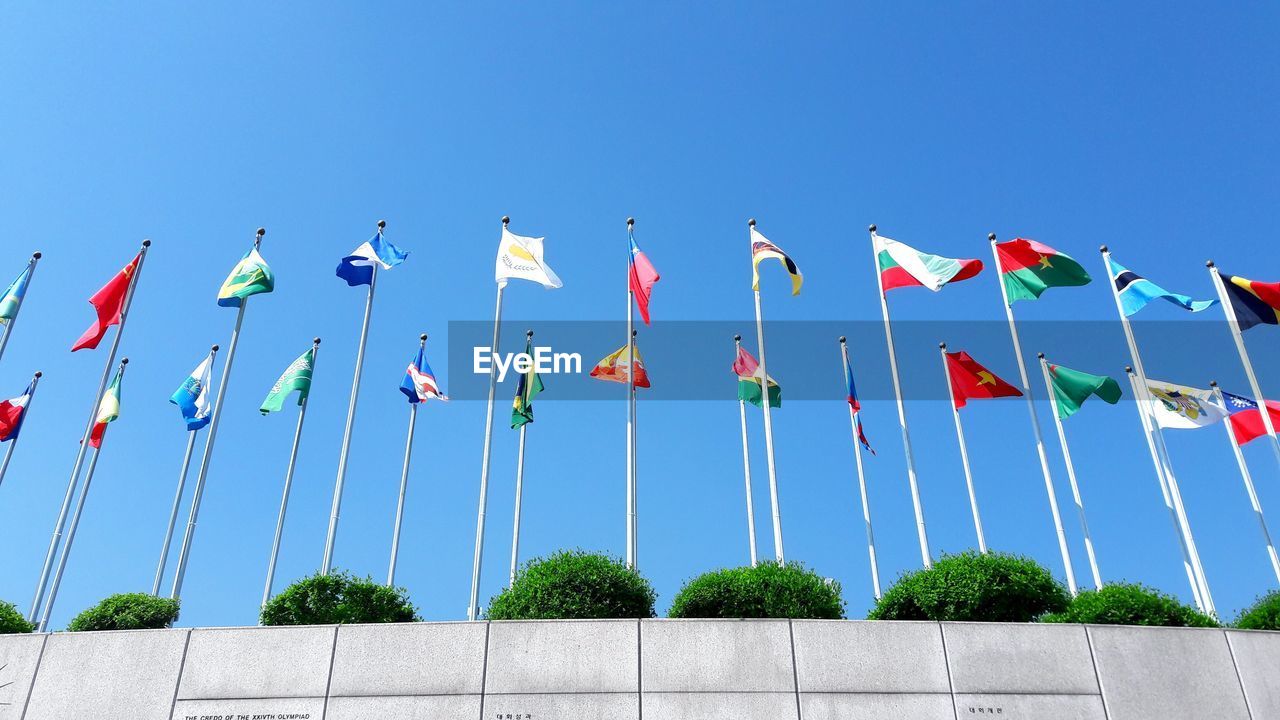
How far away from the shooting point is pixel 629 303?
81.0 feet

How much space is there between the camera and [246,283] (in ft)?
81.5

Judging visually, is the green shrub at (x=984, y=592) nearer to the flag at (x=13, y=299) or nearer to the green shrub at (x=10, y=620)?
the green shrub at (x=10, y=620)

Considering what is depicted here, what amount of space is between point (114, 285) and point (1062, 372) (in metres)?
26.4

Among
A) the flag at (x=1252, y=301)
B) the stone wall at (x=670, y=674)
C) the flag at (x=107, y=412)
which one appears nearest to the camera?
the stone wall at (x=670, y=674)

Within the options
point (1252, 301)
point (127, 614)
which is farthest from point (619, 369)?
point (1252, 301)

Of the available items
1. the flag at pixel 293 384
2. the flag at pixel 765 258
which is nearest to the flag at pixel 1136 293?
the flag at pixel 765 258

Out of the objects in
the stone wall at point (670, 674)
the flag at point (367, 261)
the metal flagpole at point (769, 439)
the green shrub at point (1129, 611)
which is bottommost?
the stone wall at point (670, 674)

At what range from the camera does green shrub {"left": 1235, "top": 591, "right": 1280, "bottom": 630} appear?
16.5 meters

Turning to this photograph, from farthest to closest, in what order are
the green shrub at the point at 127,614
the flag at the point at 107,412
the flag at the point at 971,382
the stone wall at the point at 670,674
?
1. the flag at the point at 107,412
2. the flag at the point at 971,382
3. the green shrub at the point at 127,614
4. the stone wall at the point at 670,674

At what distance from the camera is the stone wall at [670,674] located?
14.3 metres

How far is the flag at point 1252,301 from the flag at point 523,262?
1715 centimetres

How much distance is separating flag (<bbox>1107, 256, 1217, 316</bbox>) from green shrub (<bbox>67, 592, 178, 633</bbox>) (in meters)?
24.3

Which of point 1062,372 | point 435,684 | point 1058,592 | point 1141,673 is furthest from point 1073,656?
point 1062,372

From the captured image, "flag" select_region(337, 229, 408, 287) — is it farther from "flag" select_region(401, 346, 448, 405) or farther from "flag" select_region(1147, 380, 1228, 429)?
"flag" select_region(1147, 380, 1228, 429)
